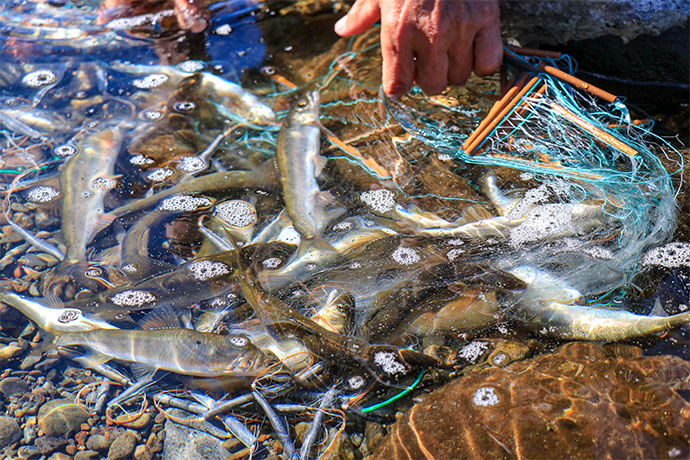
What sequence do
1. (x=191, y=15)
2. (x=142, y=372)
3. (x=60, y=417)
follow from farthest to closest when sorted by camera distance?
(x=191, y=15) → (x=142, y=372) → (x=60, y=417)

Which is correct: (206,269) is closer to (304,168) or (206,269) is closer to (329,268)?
(329,268)

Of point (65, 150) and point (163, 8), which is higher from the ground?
point (163, 8)

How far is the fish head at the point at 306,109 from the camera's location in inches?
160

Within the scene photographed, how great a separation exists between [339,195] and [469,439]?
180 centimetres

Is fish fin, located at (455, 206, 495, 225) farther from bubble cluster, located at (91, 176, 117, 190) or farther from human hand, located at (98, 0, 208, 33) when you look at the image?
human hand, located at (98, 0, 208, 33)

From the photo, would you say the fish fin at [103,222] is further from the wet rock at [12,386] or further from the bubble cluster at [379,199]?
the bubble cluster at [379,199]

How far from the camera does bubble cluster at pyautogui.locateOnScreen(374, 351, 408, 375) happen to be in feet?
8.73

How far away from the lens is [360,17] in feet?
12.9

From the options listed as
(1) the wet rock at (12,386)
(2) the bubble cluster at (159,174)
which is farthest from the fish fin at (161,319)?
(2) the bubble cluster at (159,174)

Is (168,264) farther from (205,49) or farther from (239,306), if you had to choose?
(205,49)

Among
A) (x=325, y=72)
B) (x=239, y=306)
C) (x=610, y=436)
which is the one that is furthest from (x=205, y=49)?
(x=610, y=436)

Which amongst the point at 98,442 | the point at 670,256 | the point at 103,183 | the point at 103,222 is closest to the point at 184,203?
the point at 103,222

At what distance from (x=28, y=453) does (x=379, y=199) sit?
7.50 ft

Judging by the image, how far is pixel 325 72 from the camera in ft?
15.6
